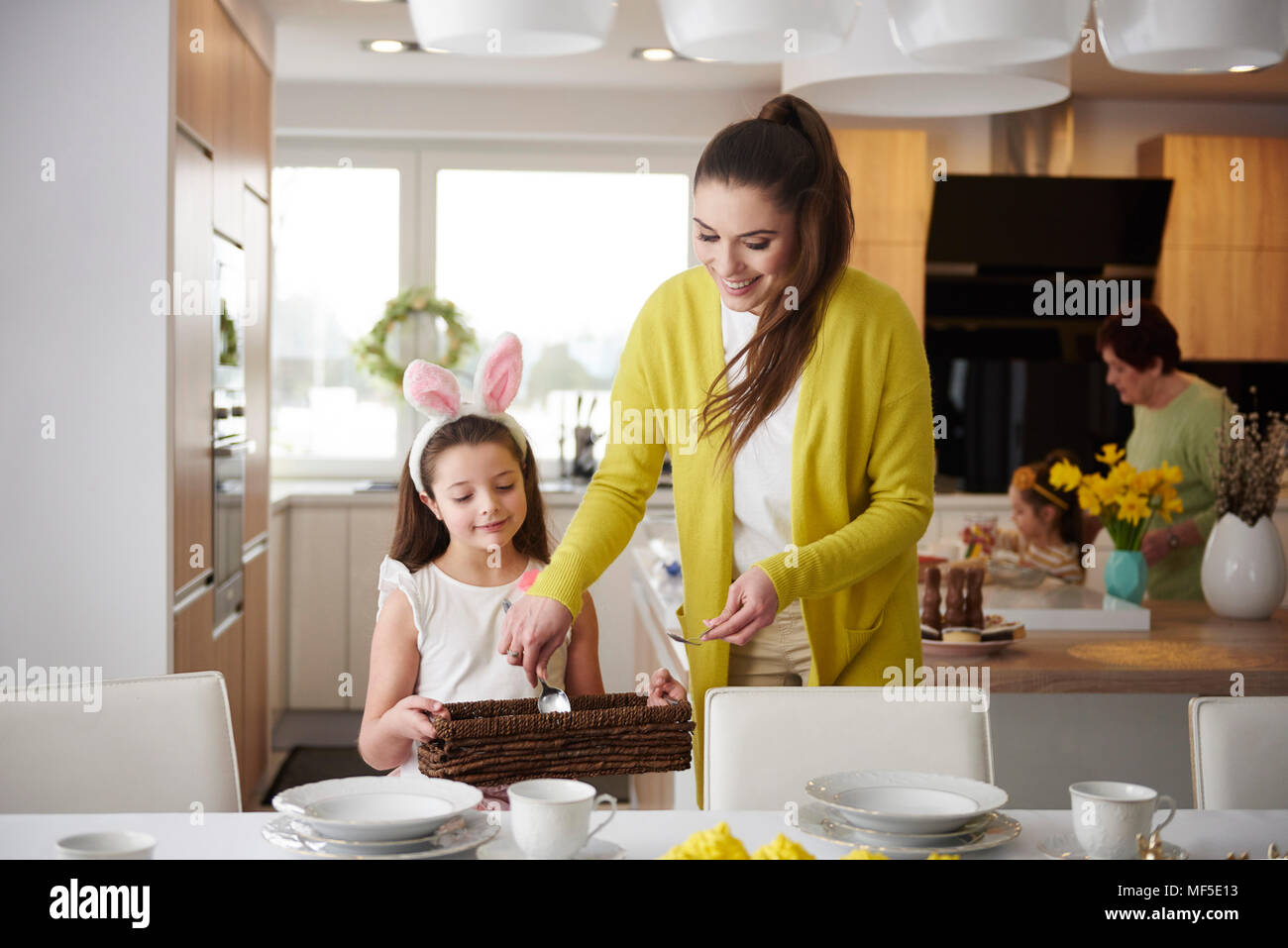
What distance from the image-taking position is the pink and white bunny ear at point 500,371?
1739 mm

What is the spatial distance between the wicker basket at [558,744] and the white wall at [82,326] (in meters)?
1.47

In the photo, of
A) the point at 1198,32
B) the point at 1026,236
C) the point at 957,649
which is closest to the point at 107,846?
the point at 1198,32

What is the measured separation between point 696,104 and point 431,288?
120 cm

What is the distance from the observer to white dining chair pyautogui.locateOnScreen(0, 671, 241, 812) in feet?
4.85

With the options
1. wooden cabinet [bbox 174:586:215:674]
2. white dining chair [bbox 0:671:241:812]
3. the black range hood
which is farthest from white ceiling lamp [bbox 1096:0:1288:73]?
the black range hood

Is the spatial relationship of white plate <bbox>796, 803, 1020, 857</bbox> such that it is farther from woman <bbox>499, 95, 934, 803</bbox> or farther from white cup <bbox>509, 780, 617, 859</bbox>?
woman <bbox>499, 95, 934, 803</bbox>

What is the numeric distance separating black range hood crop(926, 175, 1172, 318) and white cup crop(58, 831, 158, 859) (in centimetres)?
405

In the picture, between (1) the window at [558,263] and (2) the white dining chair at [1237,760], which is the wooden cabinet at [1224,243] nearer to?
(1) the window at [558,263]

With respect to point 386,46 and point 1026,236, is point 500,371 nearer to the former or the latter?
point 386,46

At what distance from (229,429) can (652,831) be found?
2.24m

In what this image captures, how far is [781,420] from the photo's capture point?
5.55 ft
